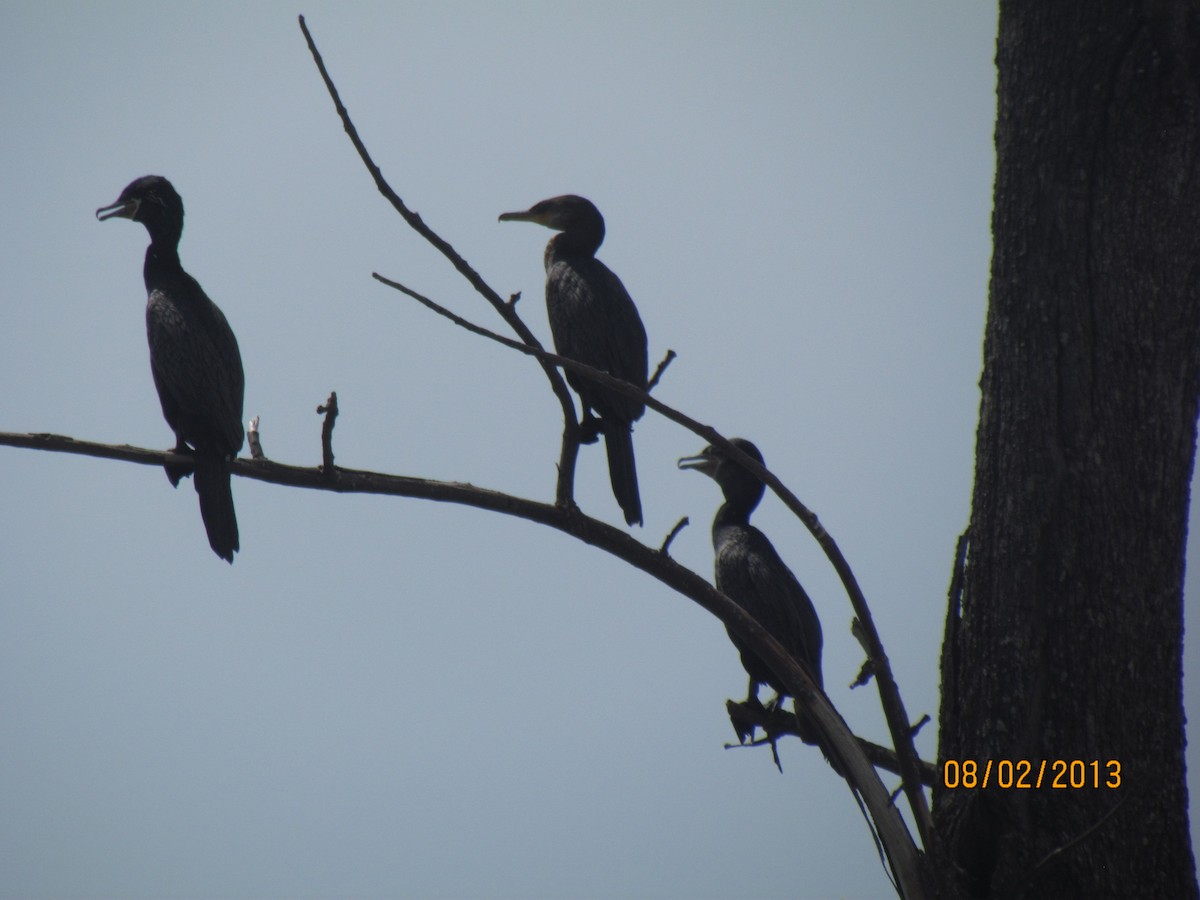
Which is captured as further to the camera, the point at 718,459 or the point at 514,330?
the point at 718,459

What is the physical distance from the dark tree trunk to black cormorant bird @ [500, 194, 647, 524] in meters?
1.96

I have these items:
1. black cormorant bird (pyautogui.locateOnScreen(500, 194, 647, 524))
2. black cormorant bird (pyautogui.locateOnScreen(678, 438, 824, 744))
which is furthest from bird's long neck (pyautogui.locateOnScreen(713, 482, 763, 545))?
black cormorant bird (pyautogui.locateOnScreen(500, 194, 647, 524))

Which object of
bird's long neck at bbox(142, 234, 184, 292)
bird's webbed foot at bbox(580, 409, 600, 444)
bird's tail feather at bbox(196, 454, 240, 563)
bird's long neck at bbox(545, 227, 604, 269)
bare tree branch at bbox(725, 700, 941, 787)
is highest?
bird's long neck at bbox(545, 227, 604, 269)

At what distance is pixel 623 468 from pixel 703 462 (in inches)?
51.9

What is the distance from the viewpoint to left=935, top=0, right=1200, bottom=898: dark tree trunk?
225 centimetres

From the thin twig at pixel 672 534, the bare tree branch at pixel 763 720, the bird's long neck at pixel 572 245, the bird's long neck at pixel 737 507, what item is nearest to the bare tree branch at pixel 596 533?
the thin twig at pixel 672 534

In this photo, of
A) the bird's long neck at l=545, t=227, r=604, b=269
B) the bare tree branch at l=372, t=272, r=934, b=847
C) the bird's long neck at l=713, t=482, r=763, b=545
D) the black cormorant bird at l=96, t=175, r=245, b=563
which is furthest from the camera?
the bird's long neck at l=713, t=482, r=763, b=545

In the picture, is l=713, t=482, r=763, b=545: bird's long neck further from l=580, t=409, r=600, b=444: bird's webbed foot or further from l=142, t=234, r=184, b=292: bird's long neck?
l=142, t=234, r=184, b=292: bird's long neck

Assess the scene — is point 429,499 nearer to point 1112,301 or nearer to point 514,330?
point 514,330

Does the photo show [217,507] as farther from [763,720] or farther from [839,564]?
[839,564]

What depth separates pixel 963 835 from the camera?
231 centimetres

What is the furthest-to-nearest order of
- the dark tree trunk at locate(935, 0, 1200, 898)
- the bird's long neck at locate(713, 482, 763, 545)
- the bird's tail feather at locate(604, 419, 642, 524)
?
the bird's long neck at locate(713, 482, 763, 545), the bird's tail feather at locate(604, 419, 642, 524), the dark tree trunk at locate(935, 0, 1200, 898)

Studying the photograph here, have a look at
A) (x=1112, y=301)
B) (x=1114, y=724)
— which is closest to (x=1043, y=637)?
(x=1114, y=724)

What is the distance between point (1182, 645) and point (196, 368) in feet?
10.8
